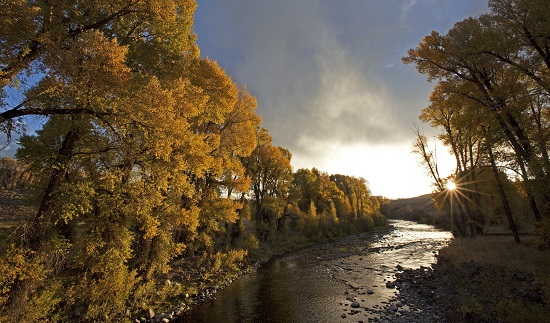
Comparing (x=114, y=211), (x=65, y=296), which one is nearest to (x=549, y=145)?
(x=114, y=211)

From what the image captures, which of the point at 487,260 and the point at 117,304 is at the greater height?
the point at 487,260

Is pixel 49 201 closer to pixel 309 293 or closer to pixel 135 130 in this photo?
pixel 135 130

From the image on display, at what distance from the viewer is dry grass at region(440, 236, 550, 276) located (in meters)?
11.4

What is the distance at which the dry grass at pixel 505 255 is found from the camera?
11.4m

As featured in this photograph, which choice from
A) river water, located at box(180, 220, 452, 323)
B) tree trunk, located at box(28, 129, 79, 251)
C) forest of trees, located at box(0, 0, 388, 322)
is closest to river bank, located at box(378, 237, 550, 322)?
river water, located at box(180, 220, 452, 323)

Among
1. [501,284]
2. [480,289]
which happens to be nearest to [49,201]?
[480,289]

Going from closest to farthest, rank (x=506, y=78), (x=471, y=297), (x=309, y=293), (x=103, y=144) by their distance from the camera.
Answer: (x=103, y=144) < (x=471, y=297) < (x=506, y=78) < (x=309, y=293)

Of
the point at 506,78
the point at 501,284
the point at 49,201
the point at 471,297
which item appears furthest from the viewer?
the point at 506,78

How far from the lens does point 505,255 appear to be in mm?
13672

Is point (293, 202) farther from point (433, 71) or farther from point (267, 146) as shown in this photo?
point (433, 71)

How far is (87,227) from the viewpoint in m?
9.77

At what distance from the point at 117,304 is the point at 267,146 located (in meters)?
21.1

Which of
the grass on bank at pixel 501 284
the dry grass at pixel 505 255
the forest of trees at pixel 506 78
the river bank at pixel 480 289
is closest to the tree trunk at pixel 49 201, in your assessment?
the river bank at pixel 480 289

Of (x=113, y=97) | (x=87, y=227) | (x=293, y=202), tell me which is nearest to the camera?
(x=113, y=97)
